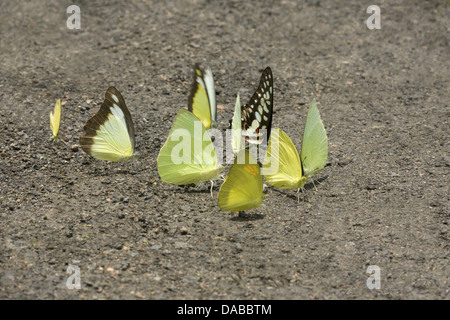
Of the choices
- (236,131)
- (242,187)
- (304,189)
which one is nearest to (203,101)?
(236,131)

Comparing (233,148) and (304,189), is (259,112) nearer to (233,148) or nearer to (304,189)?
(233,148)

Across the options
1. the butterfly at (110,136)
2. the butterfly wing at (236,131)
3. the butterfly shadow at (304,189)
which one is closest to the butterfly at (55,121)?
the butterfly at (110,136)

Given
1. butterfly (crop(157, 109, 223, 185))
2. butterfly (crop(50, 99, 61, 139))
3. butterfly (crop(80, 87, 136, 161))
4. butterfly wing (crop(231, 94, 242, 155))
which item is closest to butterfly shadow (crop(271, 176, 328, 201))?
butterfly (crop(157, 109, 223, 185))

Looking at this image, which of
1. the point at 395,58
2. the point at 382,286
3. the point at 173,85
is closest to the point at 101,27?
the point at 173,85

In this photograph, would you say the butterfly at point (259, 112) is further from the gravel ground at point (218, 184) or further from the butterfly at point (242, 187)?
the butterfly at point (242, 187)

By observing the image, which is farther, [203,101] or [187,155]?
[203,101]

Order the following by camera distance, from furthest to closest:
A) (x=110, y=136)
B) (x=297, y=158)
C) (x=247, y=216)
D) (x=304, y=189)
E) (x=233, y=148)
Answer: (x=233, y=148)
(x=110, y=136)
(x=304, y=189)
(x=297, y=158)
(x=247, y=216)


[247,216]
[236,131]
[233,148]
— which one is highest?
[236,131]
